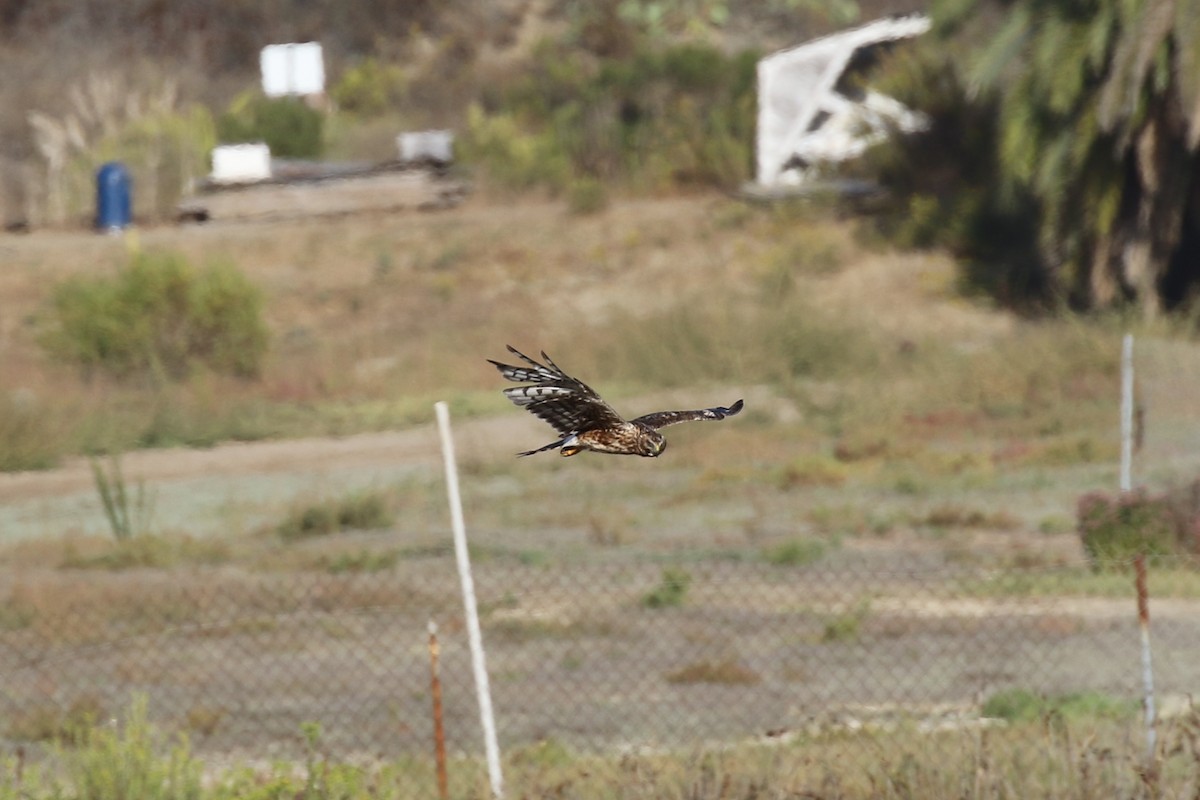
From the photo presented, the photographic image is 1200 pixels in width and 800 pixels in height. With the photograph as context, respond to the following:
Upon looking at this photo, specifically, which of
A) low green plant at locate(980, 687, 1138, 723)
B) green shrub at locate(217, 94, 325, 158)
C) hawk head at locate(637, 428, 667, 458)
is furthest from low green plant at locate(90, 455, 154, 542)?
green shrub at locate(217, 94, 325, 158)

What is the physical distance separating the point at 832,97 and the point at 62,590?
21.6 metres

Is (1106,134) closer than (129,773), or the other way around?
(129,773)

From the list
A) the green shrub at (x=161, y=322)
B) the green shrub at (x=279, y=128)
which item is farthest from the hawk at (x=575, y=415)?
the green shrub at (x=279, y=128)

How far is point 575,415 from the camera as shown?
12.3 ft

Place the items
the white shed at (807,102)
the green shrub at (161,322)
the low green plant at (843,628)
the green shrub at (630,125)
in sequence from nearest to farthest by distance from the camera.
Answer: the low green plant at (843,628), the green shrub at (161,322), the white shed at (807,102), the green shrub at (630,125)

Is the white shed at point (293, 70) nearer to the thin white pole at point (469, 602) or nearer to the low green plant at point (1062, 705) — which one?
the low green plant at point (1062, 705)

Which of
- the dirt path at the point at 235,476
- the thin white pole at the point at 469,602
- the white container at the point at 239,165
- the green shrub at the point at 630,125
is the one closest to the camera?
the thin white pole at the point at 469,602

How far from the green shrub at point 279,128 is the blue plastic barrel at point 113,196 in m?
4.92

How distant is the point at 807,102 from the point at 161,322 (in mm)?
12515

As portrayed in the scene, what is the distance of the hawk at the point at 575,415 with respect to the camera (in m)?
3.67

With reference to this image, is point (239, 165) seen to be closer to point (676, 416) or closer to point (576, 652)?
point (576, 652)

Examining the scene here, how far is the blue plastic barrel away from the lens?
102 feet

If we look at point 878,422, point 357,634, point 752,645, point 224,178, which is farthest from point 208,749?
point 224,178

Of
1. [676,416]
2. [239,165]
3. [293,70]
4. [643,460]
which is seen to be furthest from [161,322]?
[676,416]
